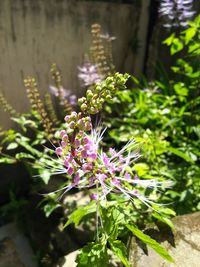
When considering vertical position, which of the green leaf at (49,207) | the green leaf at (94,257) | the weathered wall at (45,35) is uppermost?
the weathered wall at (45,35)

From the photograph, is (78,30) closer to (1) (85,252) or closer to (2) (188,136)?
(2) (188,136)

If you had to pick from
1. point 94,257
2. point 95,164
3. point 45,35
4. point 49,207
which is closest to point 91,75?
point 45,35

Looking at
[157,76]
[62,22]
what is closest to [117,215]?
[62,22]

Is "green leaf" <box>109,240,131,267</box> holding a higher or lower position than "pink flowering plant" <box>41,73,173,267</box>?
lower

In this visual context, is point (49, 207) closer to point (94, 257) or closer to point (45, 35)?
point (94, 257)

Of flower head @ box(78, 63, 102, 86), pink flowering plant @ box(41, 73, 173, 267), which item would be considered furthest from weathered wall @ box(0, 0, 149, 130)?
pink flowering plant @ box(41, 73, 173, 267)

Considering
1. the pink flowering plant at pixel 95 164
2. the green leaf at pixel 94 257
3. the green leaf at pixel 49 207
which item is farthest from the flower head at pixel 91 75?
the green leaf at pixel 94 257

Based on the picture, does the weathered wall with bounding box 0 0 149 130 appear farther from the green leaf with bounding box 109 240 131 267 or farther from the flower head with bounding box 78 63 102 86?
the green leaf with bounding box 109 240 131 267

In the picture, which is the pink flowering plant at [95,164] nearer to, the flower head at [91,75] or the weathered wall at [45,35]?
the flower head at [91,75]
